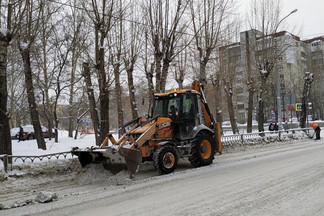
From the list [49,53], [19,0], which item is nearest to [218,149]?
[19,0]

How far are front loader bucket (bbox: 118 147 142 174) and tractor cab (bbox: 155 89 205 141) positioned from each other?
2.15m

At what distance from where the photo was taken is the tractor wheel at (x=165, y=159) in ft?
30.1

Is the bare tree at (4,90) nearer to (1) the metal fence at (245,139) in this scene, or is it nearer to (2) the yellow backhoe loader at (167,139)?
(1) the metal fence at (245,139)

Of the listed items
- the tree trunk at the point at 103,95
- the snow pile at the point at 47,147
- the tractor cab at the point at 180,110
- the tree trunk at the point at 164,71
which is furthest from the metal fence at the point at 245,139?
the tree trunk at the point at 164,71

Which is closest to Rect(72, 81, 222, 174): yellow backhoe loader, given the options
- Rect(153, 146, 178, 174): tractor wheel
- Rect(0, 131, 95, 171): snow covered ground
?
Rect(153, 146, 178, 174): tractor wheel

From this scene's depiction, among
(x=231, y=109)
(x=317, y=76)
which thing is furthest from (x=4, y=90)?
(x=317, y=76)

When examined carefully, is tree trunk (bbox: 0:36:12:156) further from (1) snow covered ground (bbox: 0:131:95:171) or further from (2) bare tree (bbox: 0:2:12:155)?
(1) snow covered ground (bbox: 0:131:95:171)

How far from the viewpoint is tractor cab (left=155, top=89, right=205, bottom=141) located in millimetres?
10492

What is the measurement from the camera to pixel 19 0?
35.6 feet

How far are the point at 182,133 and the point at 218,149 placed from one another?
1745 millimetres

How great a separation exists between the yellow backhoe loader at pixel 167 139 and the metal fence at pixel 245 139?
1698 mm

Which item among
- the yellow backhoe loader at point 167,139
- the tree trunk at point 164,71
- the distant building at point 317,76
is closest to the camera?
the yellow backhoe loader at point 167,139

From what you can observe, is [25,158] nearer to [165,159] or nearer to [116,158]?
[116,158]

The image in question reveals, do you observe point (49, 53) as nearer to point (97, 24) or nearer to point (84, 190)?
point (97, 24)
